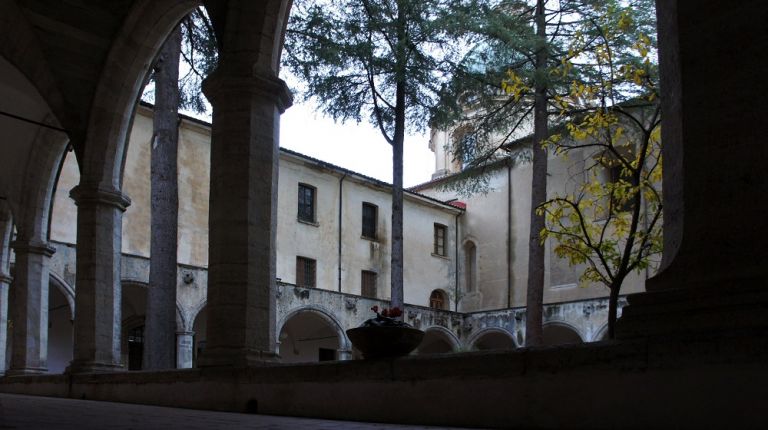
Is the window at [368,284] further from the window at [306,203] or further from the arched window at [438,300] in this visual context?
the arched window at [438,300]

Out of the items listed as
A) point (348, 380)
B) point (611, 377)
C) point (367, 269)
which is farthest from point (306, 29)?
point (367, 269)

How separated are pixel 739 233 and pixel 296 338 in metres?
22.9

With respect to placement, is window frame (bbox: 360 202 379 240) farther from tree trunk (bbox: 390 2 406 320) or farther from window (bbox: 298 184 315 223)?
tree trunk (bbox: 390 2 406 320)

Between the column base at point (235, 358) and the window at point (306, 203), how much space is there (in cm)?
2041

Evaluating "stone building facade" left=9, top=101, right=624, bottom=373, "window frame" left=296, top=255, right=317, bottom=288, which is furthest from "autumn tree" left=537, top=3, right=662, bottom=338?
"window frame" left=296, top=255, right=317, bottom=288

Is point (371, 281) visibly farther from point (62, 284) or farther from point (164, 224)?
point (164, 224)

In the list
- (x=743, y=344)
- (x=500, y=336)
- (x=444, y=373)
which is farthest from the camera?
(x=500, y=336)

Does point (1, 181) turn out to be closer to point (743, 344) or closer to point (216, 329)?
point (216, 329)

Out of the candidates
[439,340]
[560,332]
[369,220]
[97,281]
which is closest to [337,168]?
[369,220]

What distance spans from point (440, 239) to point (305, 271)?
26.1ft

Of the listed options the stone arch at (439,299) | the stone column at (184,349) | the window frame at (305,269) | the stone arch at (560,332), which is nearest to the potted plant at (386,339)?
the stone column at (184,349)

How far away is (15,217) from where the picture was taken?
13695 mm

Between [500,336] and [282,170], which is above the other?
[282,170]

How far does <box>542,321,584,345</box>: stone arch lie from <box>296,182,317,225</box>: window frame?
8952 mm
